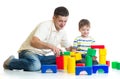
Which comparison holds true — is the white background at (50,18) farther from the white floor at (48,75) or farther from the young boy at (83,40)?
the white floor at (48,75)

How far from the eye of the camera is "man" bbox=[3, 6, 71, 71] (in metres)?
2.29

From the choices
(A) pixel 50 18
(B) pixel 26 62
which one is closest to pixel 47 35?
(B) pixel 26 62

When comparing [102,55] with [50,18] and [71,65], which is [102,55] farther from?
[50,18]

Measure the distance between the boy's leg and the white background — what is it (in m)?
0.40

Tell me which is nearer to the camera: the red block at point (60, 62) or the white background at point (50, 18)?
the red block at point (60, 62)

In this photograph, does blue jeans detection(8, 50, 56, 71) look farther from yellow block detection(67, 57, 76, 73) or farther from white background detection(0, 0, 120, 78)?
white background detection(0, 0, 120, 78)

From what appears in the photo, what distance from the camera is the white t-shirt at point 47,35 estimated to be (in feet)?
7.56

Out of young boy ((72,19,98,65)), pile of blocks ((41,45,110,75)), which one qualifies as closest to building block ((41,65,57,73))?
pile of blocks ((41,45,110,75))

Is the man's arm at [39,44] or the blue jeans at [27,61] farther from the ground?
the man's arm at [39,44]

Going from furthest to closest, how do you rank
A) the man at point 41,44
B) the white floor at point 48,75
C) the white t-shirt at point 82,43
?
the white t-shirt at point 82,43 < the man at point 41,44 < the white floor at point 48,75

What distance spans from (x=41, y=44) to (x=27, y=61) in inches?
7.2

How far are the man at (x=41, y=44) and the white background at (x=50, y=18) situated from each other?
0.39 metres

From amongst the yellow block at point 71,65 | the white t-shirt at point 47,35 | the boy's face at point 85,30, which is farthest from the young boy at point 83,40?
the yellow block at point 71,65

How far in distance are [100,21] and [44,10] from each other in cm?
50
